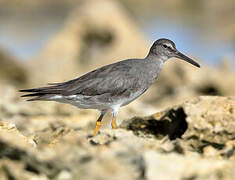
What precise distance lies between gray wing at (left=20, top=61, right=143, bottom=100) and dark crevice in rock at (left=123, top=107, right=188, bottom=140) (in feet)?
6.63

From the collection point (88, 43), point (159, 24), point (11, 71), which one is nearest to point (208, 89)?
point (88, 43)

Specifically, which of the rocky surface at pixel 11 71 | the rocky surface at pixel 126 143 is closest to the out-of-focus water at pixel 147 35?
the rocky surface at pixel 11 71

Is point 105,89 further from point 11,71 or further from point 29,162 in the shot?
point 11,71

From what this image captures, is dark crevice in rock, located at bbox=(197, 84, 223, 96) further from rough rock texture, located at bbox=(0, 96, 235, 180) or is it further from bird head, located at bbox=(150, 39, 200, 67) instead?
rough rock texture, located at bbox=(0, 96, 235, 180)

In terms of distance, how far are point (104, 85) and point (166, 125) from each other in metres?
2.49

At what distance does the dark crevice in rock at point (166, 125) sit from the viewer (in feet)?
21.5

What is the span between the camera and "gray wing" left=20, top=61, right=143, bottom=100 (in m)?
9.05

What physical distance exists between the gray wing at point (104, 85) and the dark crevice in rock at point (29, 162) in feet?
12.3

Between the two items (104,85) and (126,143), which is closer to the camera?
(126,143)

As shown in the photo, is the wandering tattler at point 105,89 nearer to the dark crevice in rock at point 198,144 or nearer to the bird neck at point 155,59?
the bird neck at point 155,59

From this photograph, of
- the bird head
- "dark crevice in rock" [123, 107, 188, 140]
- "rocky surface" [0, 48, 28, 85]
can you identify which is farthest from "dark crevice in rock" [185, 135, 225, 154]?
"rocky surface" [0, 48, 28, 85]

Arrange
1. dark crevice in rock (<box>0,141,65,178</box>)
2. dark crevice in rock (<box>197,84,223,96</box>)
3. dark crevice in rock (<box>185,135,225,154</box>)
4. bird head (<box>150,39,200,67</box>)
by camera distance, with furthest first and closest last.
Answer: dark crevice in rock (<box>197,84,223,96</box>), bird head (<box>150,39,200,67</box>), dark crevice in rock (<box>185,135,225,154</box>), dark crevice in rock (<box>0,141,65,178</box>)

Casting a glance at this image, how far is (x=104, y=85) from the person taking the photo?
9.09 meters

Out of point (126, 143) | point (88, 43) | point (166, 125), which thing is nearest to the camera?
point (126, 143)
